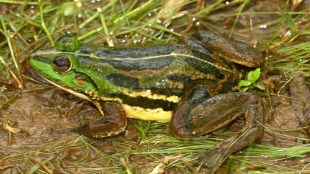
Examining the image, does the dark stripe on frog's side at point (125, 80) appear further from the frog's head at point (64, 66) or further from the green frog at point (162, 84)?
the frog's head at point (64, 66)

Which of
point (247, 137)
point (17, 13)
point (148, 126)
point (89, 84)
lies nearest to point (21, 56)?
point (17, 13)

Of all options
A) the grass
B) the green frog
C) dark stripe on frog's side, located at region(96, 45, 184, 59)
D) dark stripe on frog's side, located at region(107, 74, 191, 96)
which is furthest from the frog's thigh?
dark stripe on frog's side, located at region(96, 45, 184, 59)

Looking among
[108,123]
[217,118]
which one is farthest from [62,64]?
[217,118]

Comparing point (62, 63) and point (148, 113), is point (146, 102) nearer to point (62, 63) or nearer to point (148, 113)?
point (148, 113)

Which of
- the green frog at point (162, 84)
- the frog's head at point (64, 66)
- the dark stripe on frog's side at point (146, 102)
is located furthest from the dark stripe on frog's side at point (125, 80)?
the frog's head at point (64, 66)

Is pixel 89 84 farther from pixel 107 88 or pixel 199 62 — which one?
pixel 199 62
